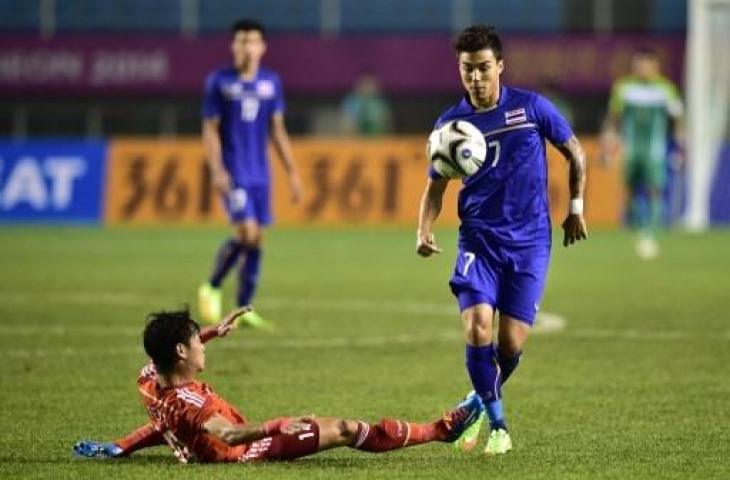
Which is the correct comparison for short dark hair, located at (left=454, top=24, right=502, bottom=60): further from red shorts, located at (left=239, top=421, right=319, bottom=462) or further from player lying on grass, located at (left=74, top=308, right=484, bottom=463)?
red shorts, located at (left=239, top=421, right=319, bottom=462)

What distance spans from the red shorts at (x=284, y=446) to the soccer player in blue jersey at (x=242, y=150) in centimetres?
637

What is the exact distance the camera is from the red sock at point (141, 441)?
743 centimetres

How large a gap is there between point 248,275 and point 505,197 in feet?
20.0

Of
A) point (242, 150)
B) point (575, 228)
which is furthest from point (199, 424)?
point (242, 150)

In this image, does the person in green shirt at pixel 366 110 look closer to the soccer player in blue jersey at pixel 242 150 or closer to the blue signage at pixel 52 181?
the blue signage at pixel 52 181

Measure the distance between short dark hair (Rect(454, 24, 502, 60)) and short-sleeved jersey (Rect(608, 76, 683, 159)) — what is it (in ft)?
47.9

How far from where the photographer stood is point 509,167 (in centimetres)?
791

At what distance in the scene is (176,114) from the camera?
34.3 metres

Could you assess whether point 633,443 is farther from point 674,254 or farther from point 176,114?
point 176,114

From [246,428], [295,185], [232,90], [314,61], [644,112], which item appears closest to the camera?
[246,428]

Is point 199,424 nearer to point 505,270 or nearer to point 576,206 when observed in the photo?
point 505,270

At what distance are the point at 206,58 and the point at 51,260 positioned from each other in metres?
13.1

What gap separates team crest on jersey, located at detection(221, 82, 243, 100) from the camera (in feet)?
44.9

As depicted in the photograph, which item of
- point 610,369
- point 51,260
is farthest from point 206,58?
point 610,369
